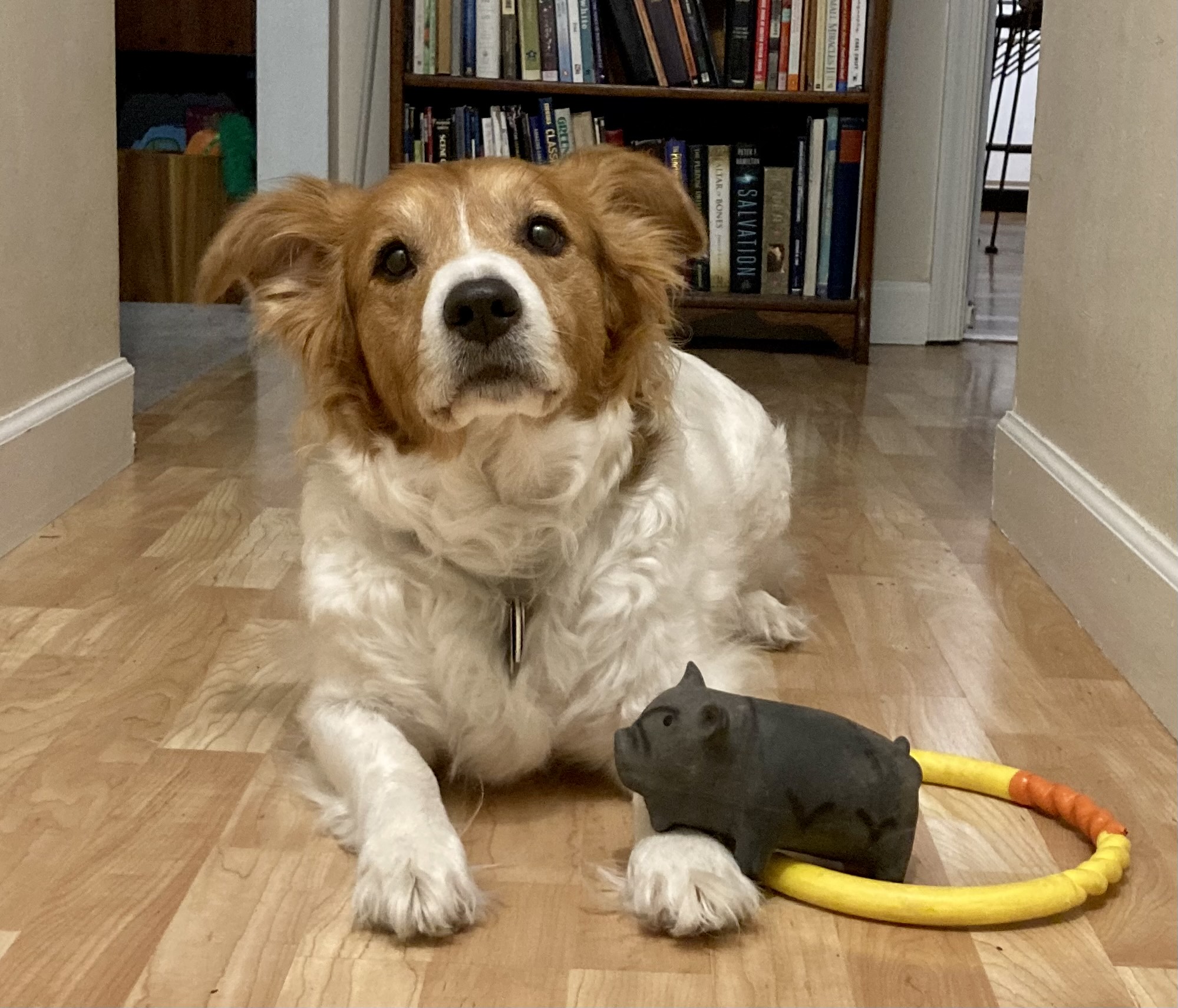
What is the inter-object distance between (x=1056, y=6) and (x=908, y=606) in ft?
3.86

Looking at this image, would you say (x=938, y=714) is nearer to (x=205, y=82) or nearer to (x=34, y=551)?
(x=34, y=551)

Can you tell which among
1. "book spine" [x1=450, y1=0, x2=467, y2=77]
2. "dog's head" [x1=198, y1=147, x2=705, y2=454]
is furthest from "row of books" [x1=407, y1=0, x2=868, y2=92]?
"dog's head" [x1=198, y1=147, x2=705, y2=454]

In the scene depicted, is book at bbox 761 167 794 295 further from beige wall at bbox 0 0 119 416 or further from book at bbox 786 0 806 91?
beige wall at bbox 0 0 119 416

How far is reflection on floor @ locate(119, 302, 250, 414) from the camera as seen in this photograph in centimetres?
441

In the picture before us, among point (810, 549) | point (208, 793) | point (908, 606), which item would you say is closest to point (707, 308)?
point (810, 549)

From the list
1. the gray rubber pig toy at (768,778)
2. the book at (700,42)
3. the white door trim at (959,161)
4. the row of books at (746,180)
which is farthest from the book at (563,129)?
the gray rubber pig toy at (768,778)

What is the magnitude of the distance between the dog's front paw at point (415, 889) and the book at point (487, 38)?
408 cm

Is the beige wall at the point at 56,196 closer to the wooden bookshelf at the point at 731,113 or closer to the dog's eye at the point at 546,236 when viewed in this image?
the dog's eye at the point at 546,236

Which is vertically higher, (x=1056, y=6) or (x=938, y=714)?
(x=1056, y=6)

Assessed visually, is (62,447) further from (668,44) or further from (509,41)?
(668,44)

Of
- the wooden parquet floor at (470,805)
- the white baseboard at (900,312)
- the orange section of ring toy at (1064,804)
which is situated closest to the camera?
the wooden parquet floor at (470,805)

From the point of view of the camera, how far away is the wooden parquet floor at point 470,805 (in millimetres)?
1266

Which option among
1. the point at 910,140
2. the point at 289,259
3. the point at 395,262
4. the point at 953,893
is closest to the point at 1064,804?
the point at 953,893

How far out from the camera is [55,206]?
2.80 metres
